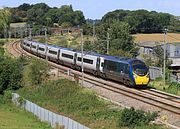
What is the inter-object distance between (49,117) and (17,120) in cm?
505

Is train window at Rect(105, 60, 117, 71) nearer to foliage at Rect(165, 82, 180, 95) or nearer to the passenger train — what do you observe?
the passenger train

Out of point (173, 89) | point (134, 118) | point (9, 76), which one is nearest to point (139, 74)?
point (173, 89)

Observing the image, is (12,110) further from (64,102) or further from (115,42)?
(115,42)

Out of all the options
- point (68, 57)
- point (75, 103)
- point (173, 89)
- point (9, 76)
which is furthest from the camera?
point (68, 57)

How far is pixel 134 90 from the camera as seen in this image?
41.8m

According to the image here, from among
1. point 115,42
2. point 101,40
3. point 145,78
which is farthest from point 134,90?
point 101,40

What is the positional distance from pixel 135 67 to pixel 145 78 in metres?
1.46

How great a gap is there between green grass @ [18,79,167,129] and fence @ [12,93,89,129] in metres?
1.23

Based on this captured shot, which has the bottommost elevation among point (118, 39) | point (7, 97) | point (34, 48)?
point (7, 97)

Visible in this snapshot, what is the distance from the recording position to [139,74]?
138 feet

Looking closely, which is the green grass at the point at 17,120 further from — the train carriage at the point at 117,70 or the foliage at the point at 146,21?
the foliage at the point at 146,21

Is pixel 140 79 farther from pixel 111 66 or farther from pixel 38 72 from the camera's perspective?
pixel 38 72

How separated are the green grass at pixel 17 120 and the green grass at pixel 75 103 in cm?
189

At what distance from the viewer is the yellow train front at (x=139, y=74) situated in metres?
41.9
